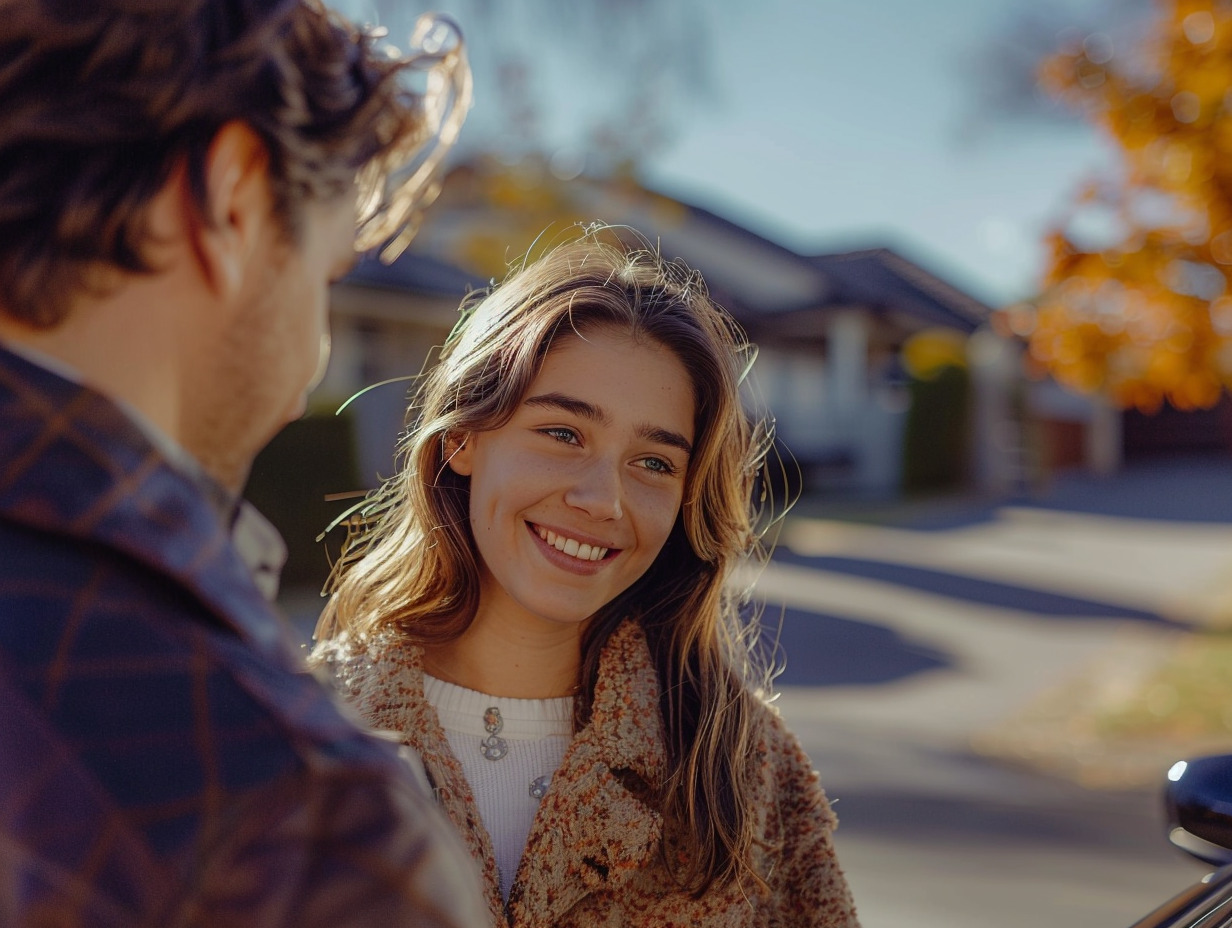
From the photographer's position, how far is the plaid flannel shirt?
60cm

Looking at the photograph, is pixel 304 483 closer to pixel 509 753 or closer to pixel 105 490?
pixel 509 753

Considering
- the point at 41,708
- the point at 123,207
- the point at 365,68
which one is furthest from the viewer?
the point at 365,68

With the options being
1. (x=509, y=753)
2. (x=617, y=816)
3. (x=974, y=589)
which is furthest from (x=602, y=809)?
(x=974, y=589)

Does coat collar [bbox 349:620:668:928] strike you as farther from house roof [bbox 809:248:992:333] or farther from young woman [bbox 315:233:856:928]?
house roof [bbox 809:248:992:333]

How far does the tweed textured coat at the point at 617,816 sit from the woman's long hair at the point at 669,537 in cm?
4

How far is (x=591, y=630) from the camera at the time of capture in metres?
1.97

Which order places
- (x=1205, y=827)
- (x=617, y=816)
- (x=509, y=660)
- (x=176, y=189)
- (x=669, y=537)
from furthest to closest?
(x=669, y=537) → (x=509, y=660) → (x=1205, y=827) → (x=617, y=816) → (x=176, y=189)

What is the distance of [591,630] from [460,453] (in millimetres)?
351

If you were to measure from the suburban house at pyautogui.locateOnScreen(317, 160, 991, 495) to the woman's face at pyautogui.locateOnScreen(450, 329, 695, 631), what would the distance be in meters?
9.22

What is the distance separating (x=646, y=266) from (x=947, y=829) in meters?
3.93

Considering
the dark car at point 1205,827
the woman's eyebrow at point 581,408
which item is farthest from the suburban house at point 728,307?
the dark car at point 1205,827

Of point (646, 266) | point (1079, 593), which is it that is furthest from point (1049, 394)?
point (646, 266)

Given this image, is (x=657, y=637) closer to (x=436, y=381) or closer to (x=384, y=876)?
(x=436, y=381)

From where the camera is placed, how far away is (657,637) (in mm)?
1957
